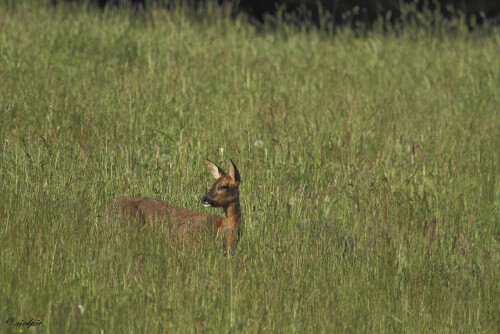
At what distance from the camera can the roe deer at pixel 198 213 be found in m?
4.33

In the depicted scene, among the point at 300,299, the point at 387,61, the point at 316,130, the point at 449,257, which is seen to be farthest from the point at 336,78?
the point at 300,299

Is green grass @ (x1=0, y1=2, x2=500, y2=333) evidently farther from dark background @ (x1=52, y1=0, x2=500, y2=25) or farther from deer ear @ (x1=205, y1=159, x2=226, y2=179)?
dark background @ (x1=52, y1=0, x2=500, y2=25)

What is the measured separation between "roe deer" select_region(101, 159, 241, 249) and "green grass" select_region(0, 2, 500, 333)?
13cm

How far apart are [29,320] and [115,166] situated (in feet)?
6.47

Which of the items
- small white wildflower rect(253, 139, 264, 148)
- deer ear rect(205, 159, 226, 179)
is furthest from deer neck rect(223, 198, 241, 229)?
small white wildflower rect(253, 139, 264, 148)

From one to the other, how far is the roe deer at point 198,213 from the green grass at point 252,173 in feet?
0.43

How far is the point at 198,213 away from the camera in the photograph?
15.3 feet

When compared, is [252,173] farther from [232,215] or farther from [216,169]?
[232,215]

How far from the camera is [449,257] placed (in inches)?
169

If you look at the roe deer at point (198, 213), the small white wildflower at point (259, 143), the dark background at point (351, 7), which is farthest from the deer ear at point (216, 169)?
the dark background at point (351, 7)

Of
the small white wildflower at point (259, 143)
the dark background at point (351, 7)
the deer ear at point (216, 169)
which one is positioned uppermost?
the dark background at point (351, 7)

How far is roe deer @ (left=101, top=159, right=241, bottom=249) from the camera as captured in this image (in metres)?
4.33

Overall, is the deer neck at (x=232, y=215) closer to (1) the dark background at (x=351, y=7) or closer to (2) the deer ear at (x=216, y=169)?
(2) the deer ear at (x=216, y=169)

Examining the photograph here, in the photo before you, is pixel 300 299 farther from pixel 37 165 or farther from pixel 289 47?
pixel 289 47
